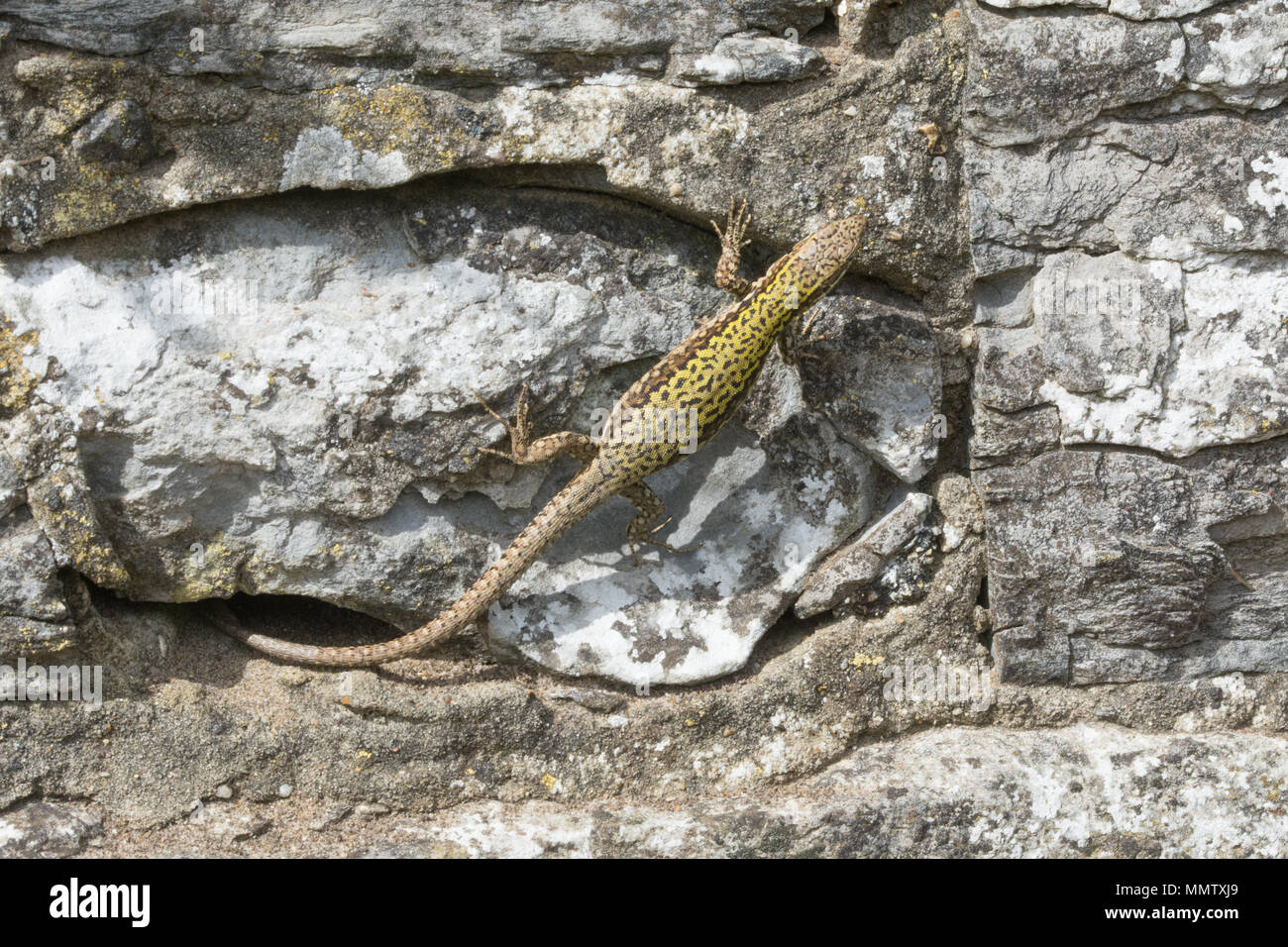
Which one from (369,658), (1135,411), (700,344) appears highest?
(700,344)

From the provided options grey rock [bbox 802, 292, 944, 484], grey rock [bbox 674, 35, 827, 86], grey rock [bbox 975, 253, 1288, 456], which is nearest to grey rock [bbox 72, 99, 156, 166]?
grey rock [bbox 674, 35, 827, 86]

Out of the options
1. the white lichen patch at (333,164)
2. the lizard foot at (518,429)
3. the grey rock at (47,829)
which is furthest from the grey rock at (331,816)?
the white lichen patch at (333,164)

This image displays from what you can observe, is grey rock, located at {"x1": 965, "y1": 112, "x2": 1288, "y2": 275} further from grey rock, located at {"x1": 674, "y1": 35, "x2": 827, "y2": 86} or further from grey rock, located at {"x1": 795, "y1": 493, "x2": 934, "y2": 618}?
grey rock, located at {"x1": 795, "y1": 493, "x2": 934, "y2": 618}

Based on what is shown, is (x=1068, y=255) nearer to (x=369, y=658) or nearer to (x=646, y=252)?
(x=646, y=252)

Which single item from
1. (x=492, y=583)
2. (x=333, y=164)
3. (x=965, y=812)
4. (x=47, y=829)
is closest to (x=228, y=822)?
(x=47, y=829)

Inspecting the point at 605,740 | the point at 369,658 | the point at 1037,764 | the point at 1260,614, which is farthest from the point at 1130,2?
the point at 369,658

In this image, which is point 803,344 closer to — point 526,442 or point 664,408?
point 664,408
